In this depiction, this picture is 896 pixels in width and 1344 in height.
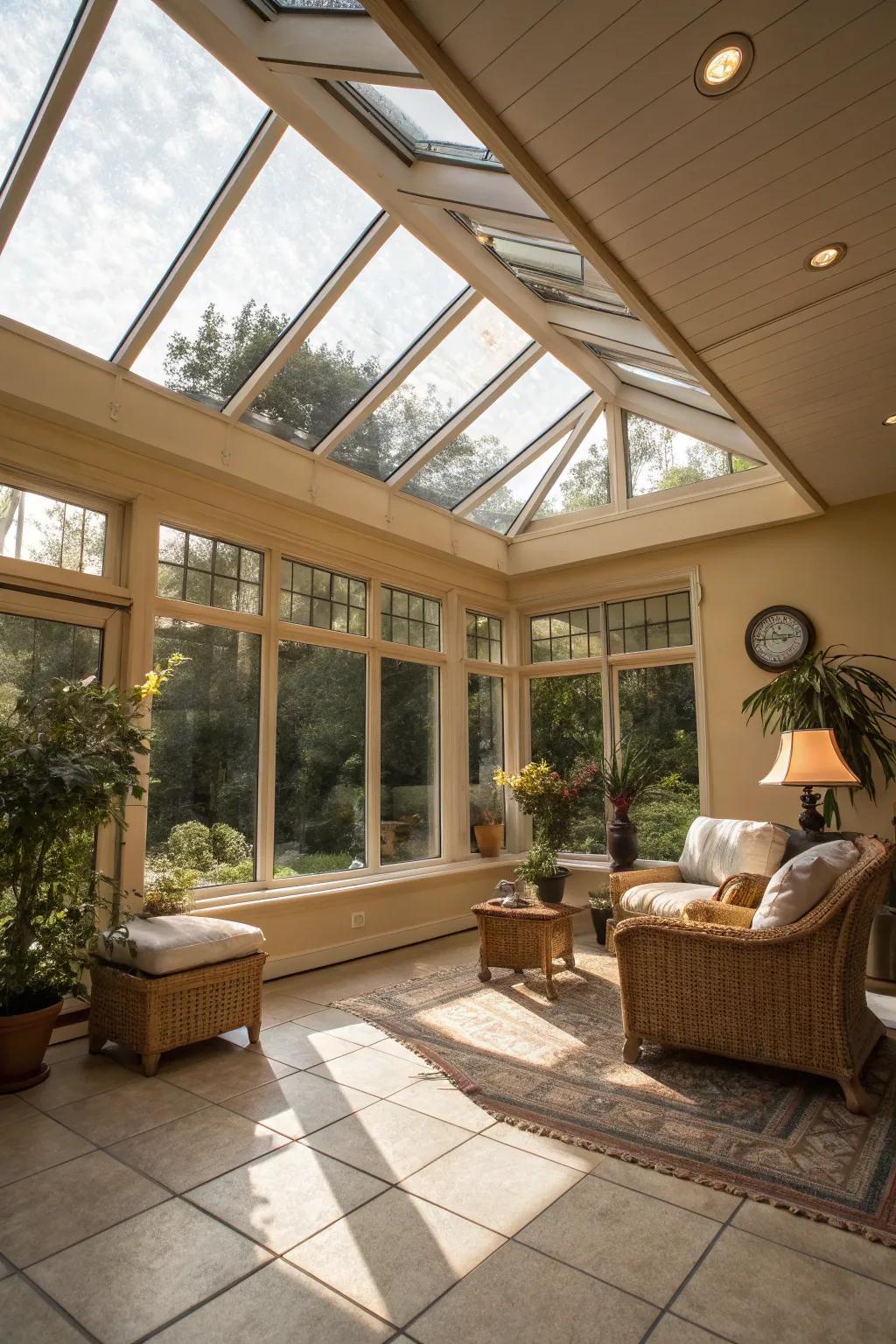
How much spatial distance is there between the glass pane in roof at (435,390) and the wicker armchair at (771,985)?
12.3 ft

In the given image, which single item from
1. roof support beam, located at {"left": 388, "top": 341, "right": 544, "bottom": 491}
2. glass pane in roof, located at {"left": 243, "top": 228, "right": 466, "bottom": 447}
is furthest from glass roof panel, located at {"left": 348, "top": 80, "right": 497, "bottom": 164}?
roof support beam, located at {"left": 388, "top": 341, "right": 544, "bottom": 491}

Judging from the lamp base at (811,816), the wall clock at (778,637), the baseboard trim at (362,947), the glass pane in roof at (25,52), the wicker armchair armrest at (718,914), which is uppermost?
the glass pane in roof at (25,52)

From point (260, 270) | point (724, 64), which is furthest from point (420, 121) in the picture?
point (724, 64)

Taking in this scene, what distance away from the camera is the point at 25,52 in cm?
305

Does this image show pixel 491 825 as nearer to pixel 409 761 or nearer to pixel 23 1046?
pixel 409 761

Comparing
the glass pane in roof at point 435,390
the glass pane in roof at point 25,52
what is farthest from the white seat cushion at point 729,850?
the glass pane in roof at point 25,52

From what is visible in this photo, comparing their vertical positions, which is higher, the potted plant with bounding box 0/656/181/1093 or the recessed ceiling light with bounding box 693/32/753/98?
the recessed ceiling light with bounding box 693/32/753/98

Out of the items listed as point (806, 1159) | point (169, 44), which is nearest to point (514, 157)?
point (169, 44)

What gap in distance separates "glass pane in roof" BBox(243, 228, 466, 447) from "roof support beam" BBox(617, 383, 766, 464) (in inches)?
83.2

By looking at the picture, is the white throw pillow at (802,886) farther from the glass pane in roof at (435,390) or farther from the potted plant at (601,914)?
the glass pane in roof at (435,390)

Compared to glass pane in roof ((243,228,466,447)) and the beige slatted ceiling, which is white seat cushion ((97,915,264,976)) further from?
the beige slatted ceiling

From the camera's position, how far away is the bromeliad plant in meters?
3.16

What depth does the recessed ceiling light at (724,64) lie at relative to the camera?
1.98m

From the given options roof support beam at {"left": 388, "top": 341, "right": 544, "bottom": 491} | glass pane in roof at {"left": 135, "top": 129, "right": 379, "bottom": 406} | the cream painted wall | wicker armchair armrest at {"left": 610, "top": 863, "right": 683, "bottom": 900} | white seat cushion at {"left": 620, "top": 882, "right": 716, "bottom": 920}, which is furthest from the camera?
roof support beam at {"left": 388, "top": 341, "right": 544, "bottom": 491}
